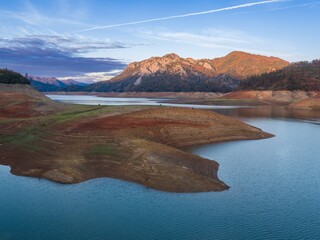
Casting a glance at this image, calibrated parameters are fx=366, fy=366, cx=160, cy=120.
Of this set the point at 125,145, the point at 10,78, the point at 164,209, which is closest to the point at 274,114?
the point at 10,78

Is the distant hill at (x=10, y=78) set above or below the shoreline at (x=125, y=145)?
above

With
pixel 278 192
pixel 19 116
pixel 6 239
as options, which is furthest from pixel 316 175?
pixel 19 116

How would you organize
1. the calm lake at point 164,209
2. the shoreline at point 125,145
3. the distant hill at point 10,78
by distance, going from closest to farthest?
the calm lake at point 164,209, the shoreline at point 125,145, the distant hill at point 10,78

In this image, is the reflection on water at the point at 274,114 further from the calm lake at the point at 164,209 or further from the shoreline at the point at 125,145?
the calm lake at the point at 164,209

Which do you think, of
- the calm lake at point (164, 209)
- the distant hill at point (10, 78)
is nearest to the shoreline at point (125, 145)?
the calm lake at point (164, 209)

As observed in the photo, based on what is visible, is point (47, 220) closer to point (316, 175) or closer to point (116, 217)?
point (116, 217)

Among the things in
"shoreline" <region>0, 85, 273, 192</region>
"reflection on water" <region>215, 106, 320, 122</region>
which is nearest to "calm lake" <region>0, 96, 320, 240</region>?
"shoreline" <region>0, 85, 273, 192</region>

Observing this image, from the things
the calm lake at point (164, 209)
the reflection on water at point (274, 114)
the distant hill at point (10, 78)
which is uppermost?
the distant hill at point (10, 78)

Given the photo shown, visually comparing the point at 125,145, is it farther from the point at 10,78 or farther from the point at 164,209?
the point at 10,78
